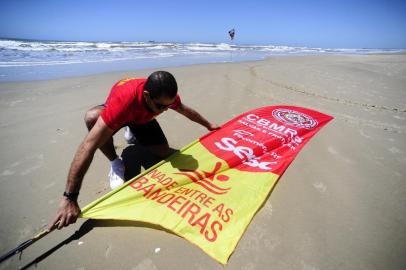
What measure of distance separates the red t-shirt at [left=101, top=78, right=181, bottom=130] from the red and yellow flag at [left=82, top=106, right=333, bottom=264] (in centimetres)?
53

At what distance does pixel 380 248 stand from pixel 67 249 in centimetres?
216

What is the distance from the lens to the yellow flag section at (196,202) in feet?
5.56

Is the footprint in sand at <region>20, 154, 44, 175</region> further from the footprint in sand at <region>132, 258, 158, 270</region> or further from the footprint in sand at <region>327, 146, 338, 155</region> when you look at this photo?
the footprint in sand at <region>327, 146, 338, 155</region>

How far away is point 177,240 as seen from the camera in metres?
1.75

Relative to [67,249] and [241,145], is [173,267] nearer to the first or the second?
[67,249]

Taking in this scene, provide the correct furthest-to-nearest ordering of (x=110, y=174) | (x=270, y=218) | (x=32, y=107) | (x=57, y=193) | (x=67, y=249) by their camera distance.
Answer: (x=32, y=107) < (x=110, y=174) < (x=57, y=193) < (x=270, y=218) < (x=67, y=249)

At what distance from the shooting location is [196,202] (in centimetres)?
192

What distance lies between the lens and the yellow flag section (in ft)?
5.56

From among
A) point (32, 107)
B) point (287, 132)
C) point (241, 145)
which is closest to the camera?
point (241, 145)

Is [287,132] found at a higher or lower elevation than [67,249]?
higher

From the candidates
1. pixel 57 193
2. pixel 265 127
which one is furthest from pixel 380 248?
pixel 57 193

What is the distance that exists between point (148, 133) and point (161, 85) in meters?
0.89

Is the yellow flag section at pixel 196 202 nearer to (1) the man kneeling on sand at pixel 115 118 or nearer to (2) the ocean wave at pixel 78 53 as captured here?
(1) the man kneeling on sand at pixel 115 118

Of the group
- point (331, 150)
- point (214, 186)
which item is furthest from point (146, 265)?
point (331, 150)
